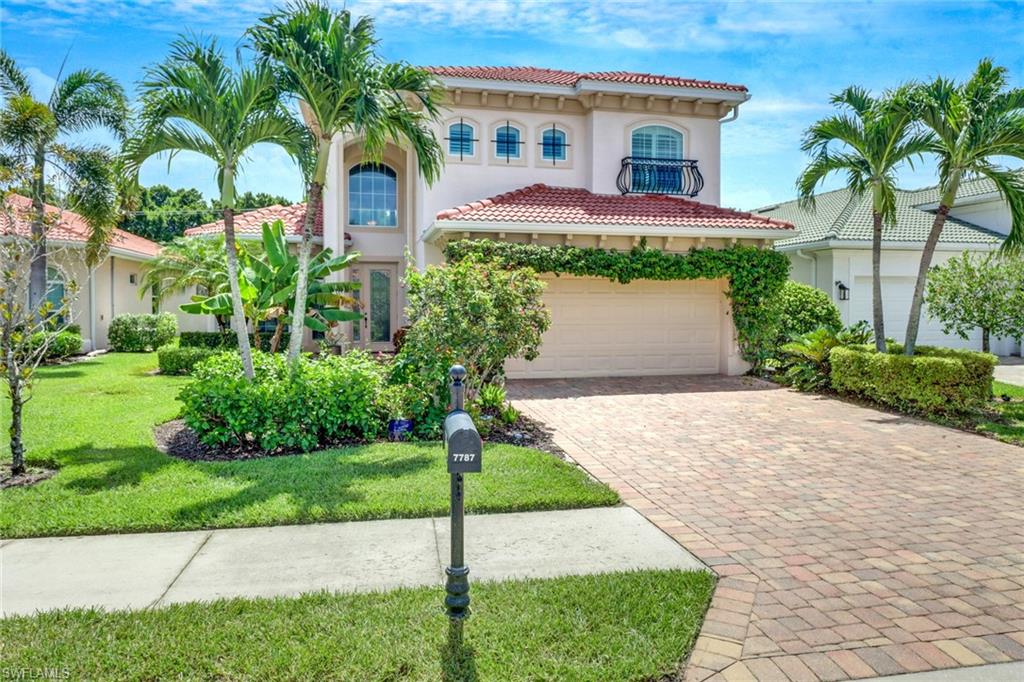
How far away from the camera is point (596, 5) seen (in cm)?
913

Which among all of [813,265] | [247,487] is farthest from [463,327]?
[813,265]

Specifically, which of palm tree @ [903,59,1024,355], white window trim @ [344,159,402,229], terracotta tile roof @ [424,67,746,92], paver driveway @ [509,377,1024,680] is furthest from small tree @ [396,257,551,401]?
white window trim @ [344,159,402,229]

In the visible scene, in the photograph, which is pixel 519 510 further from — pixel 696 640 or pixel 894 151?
pixel 894 151

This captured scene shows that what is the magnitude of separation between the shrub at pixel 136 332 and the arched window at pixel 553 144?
42.5 ft

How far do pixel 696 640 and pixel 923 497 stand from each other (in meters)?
4.10

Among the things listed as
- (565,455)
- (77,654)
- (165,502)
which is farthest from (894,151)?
(77,654)

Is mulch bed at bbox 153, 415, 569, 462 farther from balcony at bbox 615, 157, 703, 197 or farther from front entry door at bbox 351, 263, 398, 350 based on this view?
balcony at bbox 615, 157, 703, 197

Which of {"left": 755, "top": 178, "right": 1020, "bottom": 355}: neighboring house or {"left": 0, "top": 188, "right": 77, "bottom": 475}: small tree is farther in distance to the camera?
{"left": 755, "top": 178, "right": 1020, "bottom": 355}: neighboring house

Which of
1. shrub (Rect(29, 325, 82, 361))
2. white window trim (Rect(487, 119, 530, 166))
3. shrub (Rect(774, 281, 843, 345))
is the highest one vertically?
white window trim (Rect(487, 119, 530, 166))

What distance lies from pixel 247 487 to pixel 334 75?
494cm

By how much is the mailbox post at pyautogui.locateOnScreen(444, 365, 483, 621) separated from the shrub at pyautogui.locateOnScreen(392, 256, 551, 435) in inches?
193

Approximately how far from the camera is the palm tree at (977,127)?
423 inches

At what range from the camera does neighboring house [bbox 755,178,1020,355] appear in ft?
62.8

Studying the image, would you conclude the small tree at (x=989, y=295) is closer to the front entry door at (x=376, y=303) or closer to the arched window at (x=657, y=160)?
the arched window at (x=657, y=160)
